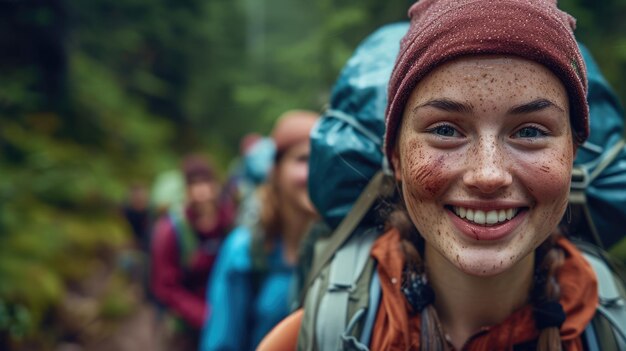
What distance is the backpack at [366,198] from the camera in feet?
6.14

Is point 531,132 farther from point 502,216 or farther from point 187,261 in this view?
point 187,261

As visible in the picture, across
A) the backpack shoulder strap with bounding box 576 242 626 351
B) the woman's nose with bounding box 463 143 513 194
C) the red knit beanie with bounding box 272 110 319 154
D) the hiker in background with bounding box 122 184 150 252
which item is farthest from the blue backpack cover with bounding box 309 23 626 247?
the hiker in background with bounding box 122 184 150 252

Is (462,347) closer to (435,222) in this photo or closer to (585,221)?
(435,222)

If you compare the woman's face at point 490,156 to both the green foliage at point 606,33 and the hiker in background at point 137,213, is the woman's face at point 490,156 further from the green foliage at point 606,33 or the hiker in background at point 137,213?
the hiker in background at point 137,213

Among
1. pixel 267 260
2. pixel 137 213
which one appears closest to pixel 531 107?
pixel 267 260

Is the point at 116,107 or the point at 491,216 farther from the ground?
the point at 116,107

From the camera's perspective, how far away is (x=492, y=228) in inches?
63.7

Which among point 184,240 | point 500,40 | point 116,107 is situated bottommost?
point 184,240

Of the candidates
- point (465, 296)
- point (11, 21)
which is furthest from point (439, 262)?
point (11, 21)

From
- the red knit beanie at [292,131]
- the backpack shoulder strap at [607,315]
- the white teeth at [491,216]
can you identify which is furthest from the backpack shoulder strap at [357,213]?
the red knit beanie at [292,131]

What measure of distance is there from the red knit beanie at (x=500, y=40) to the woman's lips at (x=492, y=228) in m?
0.29

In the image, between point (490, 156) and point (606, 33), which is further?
point (606, 33)

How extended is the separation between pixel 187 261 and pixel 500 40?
3936 millimetres

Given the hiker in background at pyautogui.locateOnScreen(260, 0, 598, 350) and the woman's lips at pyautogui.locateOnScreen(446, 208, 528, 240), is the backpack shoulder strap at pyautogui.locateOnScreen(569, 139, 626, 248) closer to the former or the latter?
the hiker in background at pyautogui.locateOnScreen(260, 0, 598, 350)
